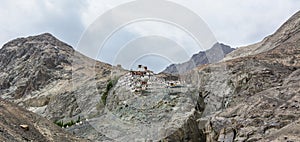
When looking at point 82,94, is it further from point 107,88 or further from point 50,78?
point 50,78

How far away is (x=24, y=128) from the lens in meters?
17.0

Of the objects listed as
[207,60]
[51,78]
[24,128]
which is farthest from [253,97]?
[207,60]

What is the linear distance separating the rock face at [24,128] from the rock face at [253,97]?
9343mm

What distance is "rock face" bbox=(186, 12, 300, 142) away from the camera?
61.0 ft

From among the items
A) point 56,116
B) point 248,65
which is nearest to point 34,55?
point 56,116

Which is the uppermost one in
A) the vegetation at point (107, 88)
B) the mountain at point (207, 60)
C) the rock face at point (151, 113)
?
the mountain at point (207, 60)

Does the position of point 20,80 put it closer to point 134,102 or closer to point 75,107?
point 75,107

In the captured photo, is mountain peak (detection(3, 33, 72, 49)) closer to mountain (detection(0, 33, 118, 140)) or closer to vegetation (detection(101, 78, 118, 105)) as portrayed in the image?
mountain (detection(0, 33, 118, 140))

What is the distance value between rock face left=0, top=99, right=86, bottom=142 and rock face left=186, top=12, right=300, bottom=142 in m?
9.34

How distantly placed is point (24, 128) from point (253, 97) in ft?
46.9

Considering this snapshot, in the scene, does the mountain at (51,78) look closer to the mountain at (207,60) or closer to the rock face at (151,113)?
the rock face at (151,113)

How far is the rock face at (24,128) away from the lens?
51.3ft

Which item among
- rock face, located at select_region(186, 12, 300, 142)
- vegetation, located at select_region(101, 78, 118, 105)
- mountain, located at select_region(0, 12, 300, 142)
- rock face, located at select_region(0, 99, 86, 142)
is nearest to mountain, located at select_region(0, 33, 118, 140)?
mountain, located at select_region(0, 12, 300, 142)

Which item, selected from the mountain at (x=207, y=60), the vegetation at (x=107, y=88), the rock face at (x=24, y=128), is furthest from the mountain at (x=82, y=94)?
the rock face at (x=24, y=128)
